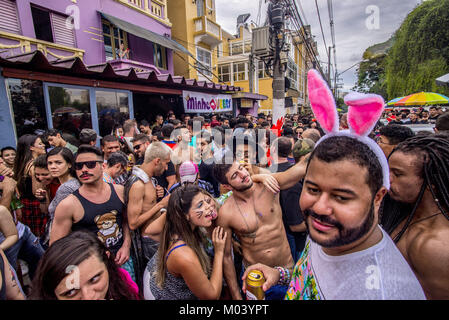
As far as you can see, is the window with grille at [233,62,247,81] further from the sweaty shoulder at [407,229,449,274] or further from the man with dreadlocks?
the sweaty shoulder at [407,229,449,274]

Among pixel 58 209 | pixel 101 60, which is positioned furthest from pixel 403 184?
pixel 101 60

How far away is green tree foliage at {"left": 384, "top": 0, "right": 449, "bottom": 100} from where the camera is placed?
14.0m

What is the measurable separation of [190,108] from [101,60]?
416 centimetres

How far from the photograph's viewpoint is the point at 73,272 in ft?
4.27

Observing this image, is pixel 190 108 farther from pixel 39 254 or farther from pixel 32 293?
pixel 32 293

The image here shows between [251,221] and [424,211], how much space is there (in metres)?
1.35

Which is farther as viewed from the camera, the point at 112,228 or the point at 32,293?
the point at 112,228

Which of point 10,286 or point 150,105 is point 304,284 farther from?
point 150,105

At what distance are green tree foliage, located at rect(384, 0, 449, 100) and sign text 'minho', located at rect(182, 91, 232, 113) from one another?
13440 millimetres

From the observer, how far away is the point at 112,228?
244 centimetres

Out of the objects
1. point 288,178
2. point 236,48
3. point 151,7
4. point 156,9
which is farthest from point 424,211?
point 236,48

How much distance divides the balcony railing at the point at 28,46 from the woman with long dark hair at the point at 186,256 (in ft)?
19.2

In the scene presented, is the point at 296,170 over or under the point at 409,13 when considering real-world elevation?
under

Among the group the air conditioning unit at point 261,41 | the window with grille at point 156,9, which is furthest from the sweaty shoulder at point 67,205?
the window with grille at point 156,9
